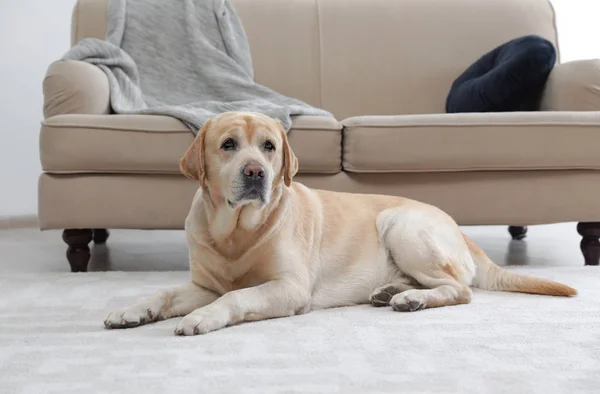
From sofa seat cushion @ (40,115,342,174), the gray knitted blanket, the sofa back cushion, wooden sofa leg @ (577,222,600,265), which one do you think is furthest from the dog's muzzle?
the sofa back cushion

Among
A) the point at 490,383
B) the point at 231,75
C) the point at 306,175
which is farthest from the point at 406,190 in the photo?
the point at 490,383

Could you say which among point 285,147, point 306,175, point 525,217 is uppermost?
point 285,147

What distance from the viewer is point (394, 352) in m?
1.48

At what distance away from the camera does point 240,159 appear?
5.83 ft

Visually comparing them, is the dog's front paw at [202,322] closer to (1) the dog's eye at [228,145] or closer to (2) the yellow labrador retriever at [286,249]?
(2) the yellow labrador retriever at [286,249]

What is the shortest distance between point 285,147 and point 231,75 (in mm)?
1654

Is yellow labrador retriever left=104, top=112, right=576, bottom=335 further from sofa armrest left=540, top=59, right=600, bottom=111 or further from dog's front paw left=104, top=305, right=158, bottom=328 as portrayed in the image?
sofa armrest left=540, top=59, right=600, bottom=111

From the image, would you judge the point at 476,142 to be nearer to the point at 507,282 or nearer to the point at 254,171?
the point at 507,282

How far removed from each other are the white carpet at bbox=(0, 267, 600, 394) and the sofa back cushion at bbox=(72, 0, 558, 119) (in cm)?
187

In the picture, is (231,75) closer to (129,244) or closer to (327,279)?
(129,244)

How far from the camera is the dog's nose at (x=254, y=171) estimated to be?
175cm

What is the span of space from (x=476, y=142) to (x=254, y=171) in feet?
4.06

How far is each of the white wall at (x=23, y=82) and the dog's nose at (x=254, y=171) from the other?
3.19 metres

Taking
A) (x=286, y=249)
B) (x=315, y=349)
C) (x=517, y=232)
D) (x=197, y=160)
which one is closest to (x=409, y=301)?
(x=286, y=249)
